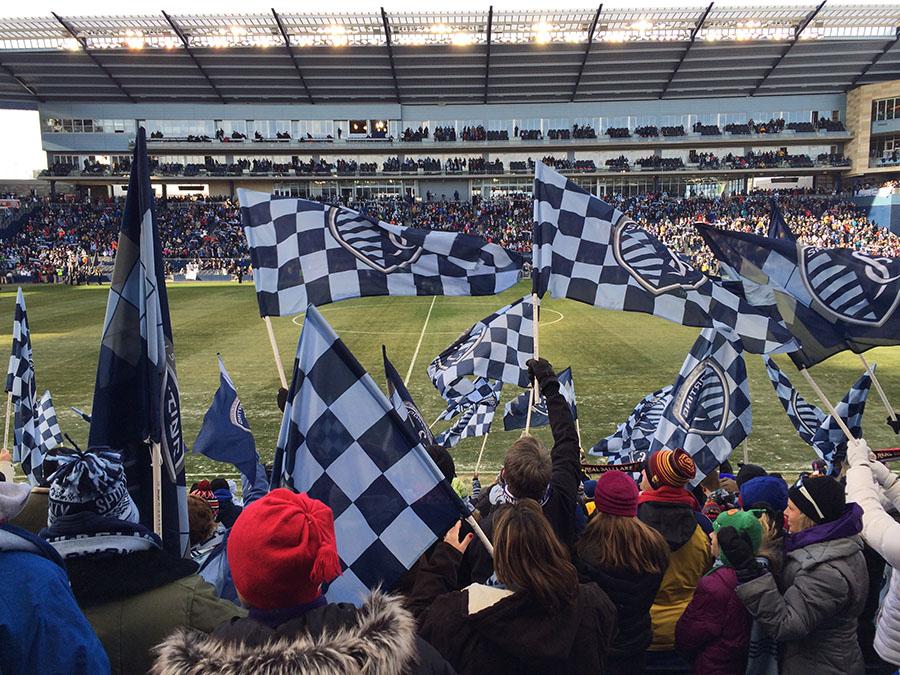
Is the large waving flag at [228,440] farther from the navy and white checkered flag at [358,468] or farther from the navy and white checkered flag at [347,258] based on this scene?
the navy and white checkered flag at [358,468]

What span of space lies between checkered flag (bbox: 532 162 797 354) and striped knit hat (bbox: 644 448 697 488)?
2.20 metres

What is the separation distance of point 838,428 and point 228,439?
209 inches

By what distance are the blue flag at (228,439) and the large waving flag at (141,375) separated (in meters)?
1.47

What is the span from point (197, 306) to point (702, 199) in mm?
44451

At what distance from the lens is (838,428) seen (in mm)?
6113

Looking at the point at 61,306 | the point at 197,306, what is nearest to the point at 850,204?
the point at 197,306

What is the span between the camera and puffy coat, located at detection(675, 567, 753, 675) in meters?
2.90

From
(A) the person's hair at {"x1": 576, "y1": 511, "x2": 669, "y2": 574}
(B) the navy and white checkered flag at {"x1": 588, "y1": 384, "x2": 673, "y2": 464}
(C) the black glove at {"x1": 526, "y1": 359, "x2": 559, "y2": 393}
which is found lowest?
(B) the navy and white checkered flag at {"x1": 588, "y1": 384, "x2": 673, "y2": 464}

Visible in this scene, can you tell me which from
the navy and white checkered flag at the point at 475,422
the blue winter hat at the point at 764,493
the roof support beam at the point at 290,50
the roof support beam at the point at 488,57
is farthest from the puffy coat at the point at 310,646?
the roof support beam at the point at 290,50

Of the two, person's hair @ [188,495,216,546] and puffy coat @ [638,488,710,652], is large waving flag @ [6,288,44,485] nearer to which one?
person's hair @ [188,495,216,546]

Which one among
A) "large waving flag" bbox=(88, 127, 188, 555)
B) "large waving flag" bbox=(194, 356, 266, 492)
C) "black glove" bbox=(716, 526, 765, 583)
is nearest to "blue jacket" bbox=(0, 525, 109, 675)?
"large waving flag" bbox=(88, 127, 188, 555)

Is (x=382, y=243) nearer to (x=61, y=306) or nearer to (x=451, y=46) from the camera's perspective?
(x=61, y=306)

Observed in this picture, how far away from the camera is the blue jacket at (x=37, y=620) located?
1723 millimetres

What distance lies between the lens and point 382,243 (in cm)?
552
